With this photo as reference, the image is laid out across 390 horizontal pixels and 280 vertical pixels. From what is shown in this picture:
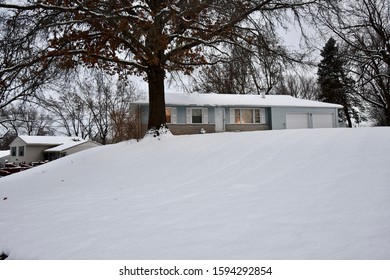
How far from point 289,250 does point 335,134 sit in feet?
18.9

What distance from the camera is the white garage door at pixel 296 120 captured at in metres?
24.2

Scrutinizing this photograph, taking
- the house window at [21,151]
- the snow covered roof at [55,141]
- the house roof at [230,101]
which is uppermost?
the house roof at [230,101]

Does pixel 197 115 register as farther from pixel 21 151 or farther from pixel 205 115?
pixel 21 151

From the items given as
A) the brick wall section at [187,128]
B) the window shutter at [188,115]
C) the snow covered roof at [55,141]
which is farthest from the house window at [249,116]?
the snow covered roof at [55,141]

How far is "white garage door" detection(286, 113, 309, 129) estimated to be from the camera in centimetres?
2419

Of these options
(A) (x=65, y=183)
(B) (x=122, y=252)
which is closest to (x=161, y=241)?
(B) (x=122, y=252)

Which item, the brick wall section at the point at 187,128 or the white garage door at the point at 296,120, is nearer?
the brick wall section at the point at 187,128

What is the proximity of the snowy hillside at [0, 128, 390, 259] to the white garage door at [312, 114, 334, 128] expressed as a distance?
17551 millimetres

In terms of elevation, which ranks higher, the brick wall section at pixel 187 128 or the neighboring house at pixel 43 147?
the brick wall section at pixel 187 128

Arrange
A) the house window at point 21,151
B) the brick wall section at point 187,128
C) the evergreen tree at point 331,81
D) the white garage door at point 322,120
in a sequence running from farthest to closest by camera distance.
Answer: the house window at point 21,151
the evergreen tree at point 331,81
the white garage door at point 322,120
the brick wall section at point 187,128

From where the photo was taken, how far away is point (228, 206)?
4406mm

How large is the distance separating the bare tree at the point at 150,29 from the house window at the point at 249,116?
32.4 feet

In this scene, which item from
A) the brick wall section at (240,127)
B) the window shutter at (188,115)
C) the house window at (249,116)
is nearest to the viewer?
the window shutter at (188,115)

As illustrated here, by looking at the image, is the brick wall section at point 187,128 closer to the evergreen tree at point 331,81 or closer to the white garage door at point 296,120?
the white garage door at point 296,120
